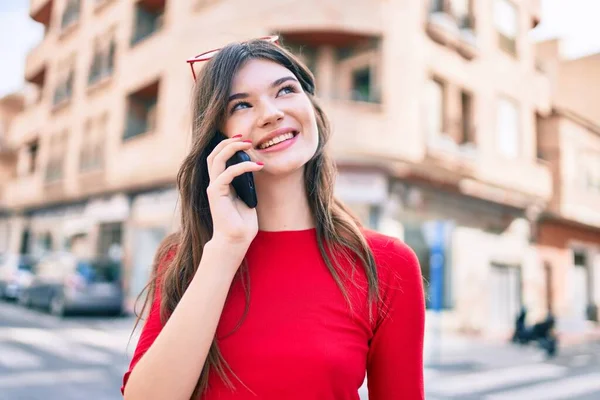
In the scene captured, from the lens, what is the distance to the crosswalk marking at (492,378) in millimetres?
7273

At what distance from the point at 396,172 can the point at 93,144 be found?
44.4 feet

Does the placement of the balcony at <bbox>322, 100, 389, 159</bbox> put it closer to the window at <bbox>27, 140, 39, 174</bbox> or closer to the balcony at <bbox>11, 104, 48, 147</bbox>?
the balcony at <bbox>11, 104, 48, 147</bbox>

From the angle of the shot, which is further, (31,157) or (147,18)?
(31,157)

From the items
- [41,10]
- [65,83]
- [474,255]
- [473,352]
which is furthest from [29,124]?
[473,352]

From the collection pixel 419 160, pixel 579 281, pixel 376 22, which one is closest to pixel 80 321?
pixel 419 160

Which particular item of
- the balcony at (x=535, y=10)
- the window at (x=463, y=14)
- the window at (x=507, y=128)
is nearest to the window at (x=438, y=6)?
the window at (x=463, y=14)

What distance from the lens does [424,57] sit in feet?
44.4

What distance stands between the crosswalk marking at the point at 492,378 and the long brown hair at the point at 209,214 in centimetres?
601

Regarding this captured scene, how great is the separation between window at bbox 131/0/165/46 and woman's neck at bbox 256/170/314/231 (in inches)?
720

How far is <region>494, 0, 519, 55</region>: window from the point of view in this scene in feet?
Result: 54.1

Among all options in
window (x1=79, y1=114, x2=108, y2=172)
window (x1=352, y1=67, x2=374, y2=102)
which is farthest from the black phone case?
window (x1=79, y1=114, x2=108, y2=172)

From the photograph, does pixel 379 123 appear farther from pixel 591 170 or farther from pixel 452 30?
pixel 591 170

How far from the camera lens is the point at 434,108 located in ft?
46.8

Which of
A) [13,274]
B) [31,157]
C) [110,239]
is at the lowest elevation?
[13,274]
